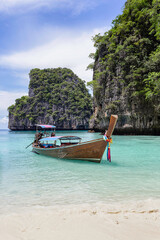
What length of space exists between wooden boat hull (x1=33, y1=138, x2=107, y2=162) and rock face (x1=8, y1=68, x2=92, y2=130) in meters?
67.6

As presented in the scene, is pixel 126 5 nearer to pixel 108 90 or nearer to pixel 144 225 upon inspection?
pixel 108 90

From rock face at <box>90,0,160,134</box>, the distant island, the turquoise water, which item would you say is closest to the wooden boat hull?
the turquoise water

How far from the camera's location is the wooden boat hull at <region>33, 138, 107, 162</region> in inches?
346

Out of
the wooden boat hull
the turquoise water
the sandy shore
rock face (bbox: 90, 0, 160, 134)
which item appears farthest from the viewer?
rock face (bbox: 90, 0, 160, 134)

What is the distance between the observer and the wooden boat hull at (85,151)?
28.9 feet

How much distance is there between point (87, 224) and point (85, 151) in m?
6.41

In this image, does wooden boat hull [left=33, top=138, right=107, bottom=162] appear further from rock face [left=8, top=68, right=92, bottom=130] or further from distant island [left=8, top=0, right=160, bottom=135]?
rock face [left=8, top=68, right=92, bottom=130]

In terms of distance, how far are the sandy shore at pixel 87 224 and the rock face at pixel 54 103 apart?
74289 mm

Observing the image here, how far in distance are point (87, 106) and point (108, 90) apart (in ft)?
164

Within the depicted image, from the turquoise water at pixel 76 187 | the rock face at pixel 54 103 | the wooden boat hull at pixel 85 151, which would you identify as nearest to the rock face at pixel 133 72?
the wooden boat hull at pixel 85 151

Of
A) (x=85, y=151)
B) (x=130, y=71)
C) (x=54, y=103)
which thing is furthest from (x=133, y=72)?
(x=54, y=103)

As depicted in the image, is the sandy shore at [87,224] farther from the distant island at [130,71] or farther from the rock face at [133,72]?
the rock face at [133,72]

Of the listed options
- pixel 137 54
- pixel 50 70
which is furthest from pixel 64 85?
pixel 137 54

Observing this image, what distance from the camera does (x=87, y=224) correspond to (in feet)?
9.34
